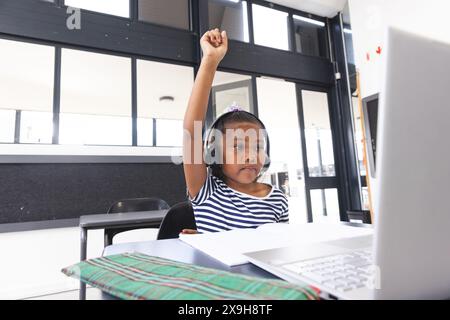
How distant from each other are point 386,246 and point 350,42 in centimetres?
428

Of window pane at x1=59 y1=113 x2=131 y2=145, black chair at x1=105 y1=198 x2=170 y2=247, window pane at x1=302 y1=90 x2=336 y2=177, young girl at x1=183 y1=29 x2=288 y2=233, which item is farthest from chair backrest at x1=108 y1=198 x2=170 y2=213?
window pane at x1=302 y1=90 x2=336 y2=177

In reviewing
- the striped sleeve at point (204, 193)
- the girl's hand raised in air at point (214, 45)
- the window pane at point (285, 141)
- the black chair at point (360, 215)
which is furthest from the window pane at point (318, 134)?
the girl's hand raised in air at point (214, 45)

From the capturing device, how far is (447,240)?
0.81 feet

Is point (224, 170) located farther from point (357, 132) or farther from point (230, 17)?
point (357, 132)

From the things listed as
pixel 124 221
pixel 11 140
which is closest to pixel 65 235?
pixel 11 140

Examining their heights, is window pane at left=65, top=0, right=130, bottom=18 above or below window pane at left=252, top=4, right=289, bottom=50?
below

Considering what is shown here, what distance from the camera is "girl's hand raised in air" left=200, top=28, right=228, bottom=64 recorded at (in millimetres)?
702

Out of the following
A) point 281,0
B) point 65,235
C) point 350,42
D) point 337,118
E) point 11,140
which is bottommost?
point 65,235

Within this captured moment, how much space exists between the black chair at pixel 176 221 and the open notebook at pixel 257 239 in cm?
31

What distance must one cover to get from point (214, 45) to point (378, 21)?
129 inches

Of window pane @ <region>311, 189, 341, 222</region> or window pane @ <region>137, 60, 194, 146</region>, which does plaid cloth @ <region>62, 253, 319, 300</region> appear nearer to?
window pane @ <region>137, 60, 194, 146</region>

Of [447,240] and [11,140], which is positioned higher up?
[11,140]

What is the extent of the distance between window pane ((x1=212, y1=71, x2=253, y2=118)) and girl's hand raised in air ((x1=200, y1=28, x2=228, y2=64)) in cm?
255
